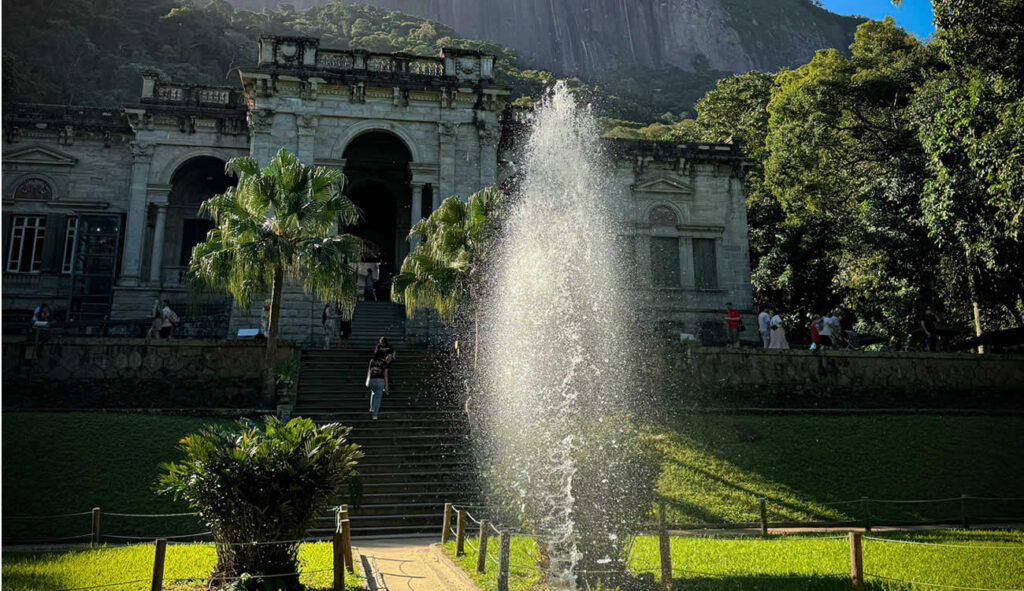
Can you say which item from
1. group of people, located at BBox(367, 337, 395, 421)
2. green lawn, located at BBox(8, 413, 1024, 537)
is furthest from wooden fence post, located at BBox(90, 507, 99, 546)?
group of people, located at BBox(367, 337, 395, 421)

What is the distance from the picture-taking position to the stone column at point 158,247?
2375 cm

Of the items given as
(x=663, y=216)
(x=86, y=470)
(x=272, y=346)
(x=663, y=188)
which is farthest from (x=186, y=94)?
(x=663, y=216)

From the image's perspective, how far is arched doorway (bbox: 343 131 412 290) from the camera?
27406 millimetres

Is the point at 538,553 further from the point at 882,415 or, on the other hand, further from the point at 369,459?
the point at 882,415

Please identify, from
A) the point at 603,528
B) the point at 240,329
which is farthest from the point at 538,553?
the point at 240,329

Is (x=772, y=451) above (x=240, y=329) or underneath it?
underneath

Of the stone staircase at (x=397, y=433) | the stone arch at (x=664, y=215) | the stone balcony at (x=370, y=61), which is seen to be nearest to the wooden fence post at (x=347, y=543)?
the stone staircase at (x=397, y=433)

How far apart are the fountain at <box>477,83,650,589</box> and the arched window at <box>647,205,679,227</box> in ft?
32.9

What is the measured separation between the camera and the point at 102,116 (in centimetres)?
2509

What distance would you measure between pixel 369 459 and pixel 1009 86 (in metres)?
14.4

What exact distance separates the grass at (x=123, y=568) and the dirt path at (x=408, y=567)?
42 cm

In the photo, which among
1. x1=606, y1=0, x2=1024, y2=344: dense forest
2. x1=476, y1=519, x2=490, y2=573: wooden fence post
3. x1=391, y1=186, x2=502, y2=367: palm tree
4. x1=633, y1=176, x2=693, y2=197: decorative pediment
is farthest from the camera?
x1=633, y1=176, x2=693, y2=197: decorative pediment

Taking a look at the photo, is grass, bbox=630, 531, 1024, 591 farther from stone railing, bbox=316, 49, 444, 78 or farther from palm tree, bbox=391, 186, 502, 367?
stone railing, bbox=316, 49, 444, 78

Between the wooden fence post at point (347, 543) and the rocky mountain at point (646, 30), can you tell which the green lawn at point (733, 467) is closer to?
the wooden fence post at point (347, 543)
